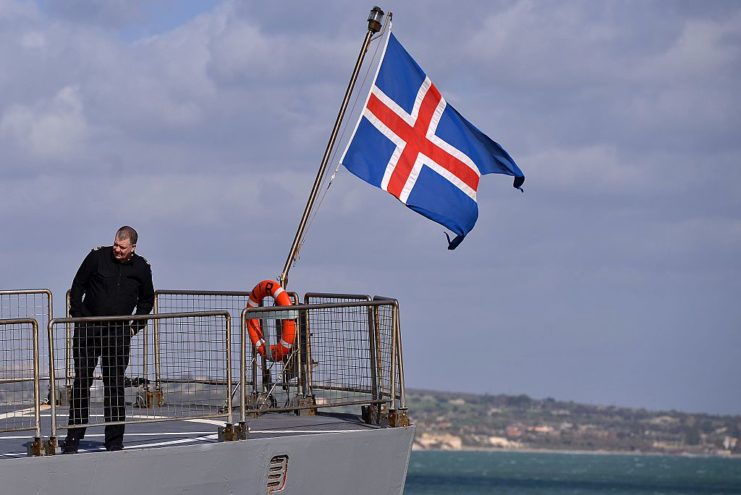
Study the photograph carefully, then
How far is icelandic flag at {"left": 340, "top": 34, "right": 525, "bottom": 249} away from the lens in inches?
706

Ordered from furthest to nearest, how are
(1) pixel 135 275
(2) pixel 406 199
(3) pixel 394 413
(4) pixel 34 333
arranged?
(2) pixel 406 199 < (3) pixel 394 413 < (1) pixel 135 275 < (4) pixel 34 333

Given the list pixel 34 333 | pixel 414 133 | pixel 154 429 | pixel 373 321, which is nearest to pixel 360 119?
pixel 414 133

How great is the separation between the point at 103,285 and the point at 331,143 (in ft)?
14.5

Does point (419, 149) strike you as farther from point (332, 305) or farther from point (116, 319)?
point (116, 319)

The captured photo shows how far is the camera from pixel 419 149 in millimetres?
18172

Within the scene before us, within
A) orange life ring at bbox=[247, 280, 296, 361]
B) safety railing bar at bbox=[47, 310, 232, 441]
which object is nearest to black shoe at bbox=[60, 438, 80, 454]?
safety railing bar at bbox=[47, 310, 232, 441]

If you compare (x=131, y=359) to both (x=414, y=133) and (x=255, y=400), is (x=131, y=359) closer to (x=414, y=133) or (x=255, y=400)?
(x=255, y=400)

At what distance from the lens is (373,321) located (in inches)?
639

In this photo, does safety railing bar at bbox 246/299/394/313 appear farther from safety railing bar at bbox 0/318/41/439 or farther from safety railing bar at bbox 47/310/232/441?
safety railing bar at bbox 0/318/41/439

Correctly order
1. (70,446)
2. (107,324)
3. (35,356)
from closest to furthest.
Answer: (35,356) < (70,446) < (107,324)

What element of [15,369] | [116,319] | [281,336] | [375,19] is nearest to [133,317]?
[116,319]

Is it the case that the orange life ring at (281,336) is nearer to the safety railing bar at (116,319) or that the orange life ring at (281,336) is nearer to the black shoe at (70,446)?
the safety railing bar at (116,319)

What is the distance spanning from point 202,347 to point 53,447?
2.69 meters

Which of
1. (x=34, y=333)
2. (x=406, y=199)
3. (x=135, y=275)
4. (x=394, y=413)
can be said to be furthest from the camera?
(x=406, y=199)
